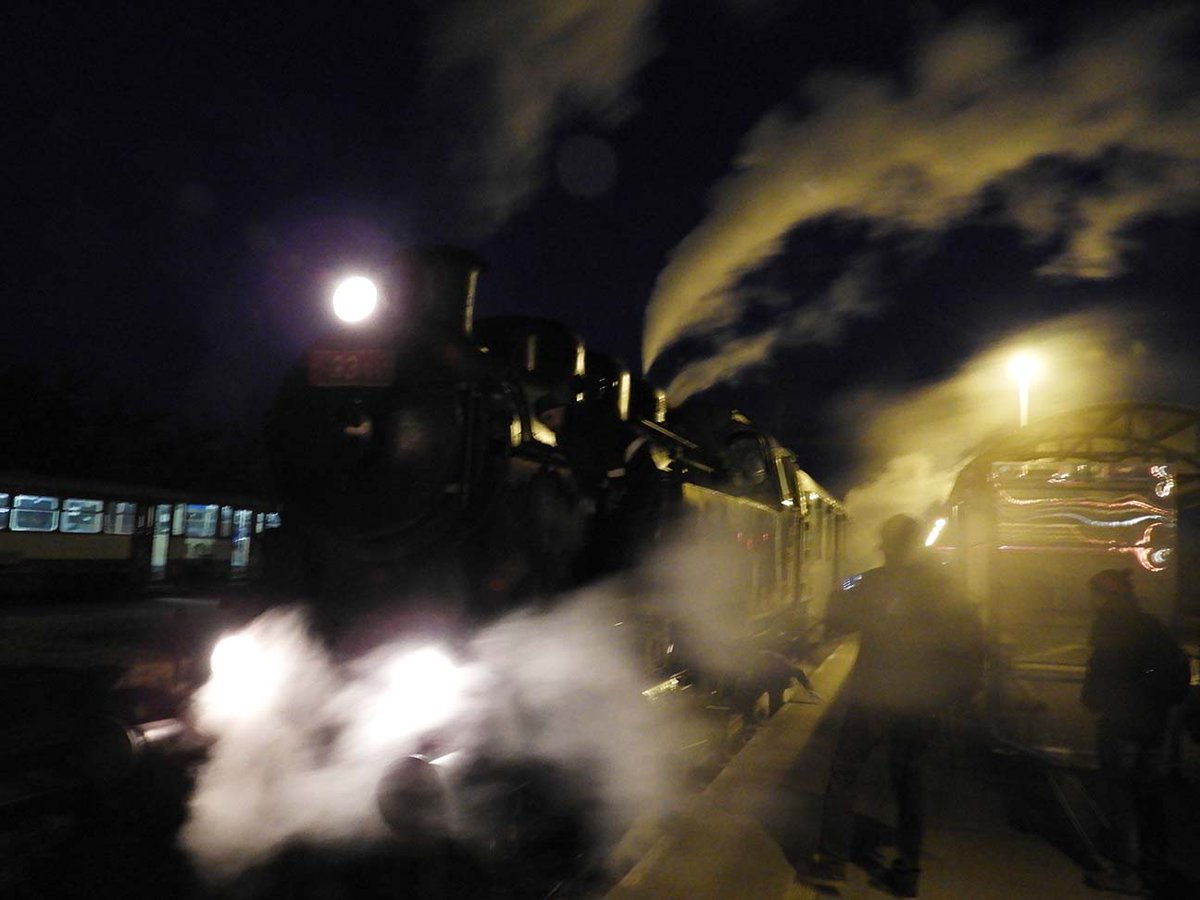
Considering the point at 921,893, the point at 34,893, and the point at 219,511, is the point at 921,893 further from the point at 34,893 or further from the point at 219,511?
the point at 219,511

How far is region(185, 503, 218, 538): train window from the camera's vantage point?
19.3 meters

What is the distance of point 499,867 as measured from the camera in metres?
3.97

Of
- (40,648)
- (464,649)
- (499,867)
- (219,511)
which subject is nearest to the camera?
(499,867)

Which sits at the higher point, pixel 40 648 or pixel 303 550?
pixel 303 550

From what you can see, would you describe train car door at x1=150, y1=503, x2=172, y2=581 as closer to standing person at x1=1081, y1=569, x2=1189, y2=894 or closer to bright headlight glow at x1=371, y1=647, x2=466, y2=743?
bright headlight glow at x1=371, y1=647, x2=466, y2=743

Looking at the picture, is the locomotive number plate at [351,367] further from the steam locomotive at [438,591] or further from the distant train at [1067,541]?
the distant train at [1067,541]

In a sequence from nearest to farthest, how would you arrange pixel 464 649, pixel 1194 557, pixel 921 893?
pixel 921 893
pixel 464 649
pixel 1194 557

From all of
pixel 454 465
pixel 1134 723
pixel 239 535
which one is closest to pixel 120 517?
pixel 239 535

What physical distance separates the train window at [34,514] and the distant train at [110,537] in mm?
17

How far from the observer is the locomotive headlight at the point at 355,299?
15.5 feet

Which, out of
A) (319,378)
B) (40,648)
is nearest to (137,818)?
(319,378)

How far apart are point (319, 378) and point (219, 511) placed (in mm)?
16933

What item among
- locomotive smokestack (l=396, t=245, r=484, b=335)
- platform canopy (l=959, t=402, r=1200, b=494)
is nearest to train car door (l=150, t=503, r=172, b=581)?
locomotive smokestack (l=396, t=245, r=484, b=335)

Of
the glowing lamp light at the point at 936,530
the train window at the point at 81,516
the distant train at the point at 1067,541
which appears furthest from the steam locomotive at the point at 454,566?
the train window at the point at 81,516
